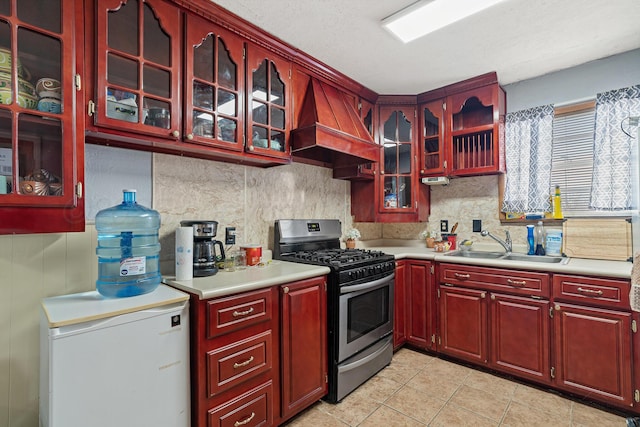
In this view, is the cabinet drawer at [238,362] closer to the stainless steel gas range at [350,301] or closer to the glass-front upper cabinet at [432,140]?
the stainless steel gas range at [350,301]

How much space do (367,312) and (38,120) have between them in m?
2.14

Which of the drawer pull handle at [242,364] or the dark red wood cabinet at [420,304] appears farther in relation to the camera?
the dark red wood cabinet at [420,304]

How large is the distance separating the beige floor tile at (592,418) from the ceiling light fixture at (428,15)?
99.9 inches

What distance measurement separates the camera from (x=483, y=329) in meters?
2.48

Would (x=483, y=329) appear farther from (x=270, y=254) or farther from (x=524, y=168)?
(x=270, y=254)

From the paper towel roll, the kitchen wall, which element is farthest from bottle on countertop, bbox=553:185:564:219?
the paper towel roll

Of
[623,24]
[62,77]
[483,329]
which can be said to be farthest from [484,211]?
[62,77]

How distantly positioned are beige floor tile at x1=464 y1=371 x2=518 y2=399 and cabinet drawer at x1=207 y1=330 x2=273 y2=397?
1601 mm

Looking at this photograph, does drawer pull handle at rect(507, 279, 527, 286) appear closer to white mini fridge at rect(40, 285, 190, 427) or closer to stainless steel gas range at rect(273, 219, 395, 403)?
stainless steel gas range at rect(273, 219, 395, 403)

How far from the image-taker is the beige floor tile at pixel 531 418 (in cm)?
187

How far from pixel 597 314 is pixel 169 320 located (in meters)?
2.56

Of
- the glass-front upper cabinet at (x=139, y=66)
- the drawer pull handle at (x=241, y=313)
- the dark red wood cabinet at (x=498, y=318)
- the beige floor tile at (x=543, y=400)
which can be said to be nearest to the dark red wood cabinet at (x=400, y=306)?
the dark red wood cabinet at (x=498, y=318)

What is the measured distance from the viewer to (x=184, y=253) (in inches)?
68.0

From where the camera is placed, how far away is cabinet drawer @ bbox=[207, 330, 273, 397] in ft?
4.96
